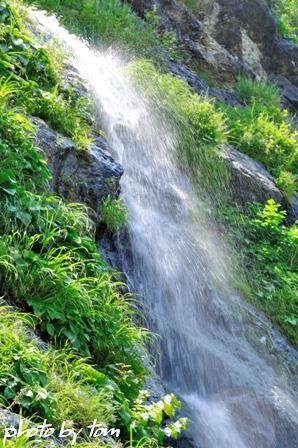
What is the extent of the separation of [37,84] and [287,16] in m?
12.3

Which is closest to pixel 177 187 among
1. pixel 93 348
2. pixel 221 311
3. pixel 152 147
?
pixel 152 147

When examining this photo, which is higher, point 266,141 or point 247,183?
point 266,141

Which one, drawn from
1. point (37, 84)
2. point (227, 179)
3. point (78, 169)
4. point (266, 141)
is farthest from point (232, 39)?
point (78, 169)

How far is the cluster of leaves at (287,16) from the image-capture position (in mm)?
14977

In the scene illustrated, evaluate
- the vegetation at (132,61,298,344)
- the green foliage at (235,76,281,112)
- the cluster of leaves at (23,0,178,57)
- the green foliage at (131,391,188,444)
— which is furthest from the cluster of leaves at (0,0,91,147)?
the green foliage at (235,76,281,112)

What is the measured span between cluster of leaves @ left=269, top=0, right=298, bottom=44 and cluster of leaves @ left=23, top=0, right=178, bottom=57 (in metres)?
4.49

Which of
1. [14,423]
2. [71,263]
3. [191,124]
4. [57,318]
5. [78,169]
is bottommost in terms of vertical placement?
[191,124]

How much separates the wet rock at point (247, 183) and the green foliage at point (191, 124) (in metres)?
0.25

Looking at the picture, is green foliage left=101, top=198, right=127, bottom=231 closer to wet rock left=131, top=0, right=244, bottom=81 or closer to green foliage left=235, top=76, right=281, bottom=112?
green foliage left=235, top=76, right=281, bottom=112

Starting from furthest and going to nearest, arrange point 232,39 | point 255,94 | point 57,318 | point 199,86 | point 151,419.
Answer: point 232,39 → point 255,94 → point 199,86 → point 57,318 → point 151,419

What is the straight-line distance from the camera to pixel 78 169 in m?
5.76

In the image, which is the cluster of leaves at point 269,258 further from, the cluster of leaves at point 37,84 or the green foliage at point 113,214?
the cluster of leaves at point 37,84

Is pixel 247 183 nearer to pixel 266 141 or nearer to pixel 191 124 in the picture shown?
pixel 191 124

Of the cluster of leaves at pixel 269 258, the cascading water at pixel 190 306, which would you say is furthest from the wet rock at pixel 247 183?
the cascading water at pixel 190 306
